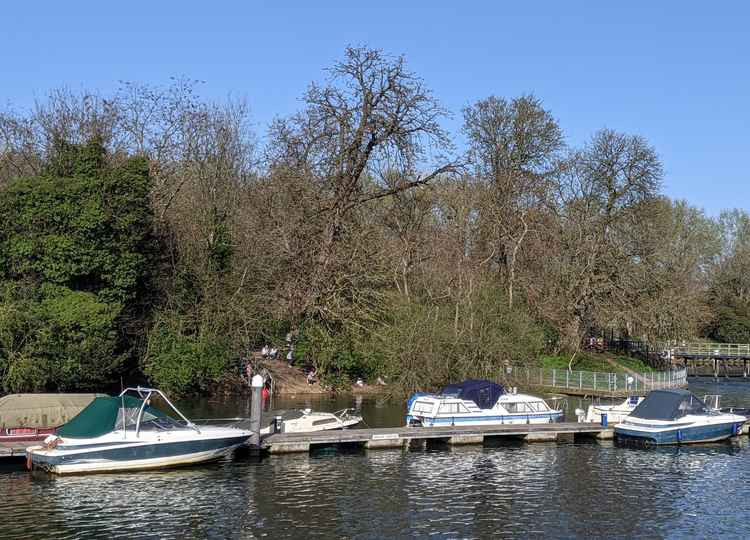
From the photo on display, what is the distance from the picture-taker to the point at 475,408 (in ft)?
121

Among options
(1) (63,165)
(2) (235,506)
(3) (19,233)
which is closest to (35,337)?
(3) (19,233)

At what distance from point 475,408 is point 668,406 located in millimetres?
8306

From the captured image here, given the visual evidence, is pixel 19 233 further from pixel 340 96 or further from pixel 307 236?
pixel 340 96

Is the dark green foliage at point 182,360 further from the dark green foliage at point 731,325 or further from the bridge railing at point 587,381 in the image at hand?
the dark green foliage at point 731,325

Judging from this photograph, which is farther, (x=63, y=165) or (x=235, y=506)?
(x=63, y=165)

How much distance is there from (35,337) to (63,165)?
10.2 meters

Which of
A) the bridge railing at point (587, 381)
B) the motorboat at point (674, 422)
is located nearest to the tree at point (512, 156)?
the bridge railing at point (587, 381)

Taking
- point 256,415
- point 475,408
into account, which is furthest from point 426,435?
point 256,415

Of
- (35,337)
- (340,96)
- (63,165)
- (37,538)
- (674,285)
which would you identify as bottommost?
(37,538)

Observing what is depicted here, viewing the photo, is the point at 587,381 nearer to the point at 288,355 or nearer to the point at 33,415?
the point at 288,355

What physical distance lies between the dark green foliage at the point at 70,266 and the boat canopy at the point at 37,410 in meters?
7.49

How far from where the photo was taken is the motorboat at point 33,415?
29922mm

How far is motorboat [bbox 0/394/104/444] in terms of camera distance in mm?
29922

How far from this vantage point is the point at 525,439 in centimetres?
3603
